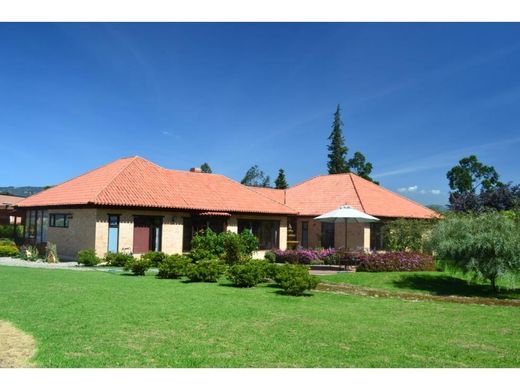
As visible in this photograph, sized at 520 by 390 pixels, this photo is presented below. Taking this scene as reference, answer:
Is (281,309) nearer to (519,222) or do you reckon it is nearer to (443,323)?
(443,323)

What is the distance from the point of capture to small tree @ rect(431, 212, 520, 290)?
1568cm

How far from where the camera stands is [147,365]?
6379 millimetres

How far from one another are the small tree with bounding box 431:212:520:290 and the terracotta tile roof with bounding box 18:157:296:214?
585 inches

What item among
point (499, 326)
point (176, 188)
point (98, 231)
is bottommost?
point (499, 326)

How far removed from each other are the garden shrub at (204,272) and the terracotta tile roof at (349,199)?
16659 mm

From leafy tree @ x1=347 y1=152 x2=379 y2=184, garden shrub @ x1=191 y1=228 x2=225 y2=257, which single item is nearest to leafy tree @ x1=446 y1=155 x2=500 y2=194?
leafy tree @ x1=347 y1=152 x2=379 y2=184

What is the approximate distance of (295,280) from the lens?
46.4 ft

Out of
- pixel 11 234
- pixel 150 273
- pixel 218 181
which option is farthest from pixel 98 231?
pixel 11 234

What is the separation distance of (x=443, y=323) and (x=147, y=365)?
6.87 m

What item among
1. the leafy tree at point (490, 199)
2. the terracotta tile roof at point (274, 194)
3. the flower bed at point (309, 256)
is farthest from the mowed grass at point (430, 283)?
the leafy tree at point (490, 199)

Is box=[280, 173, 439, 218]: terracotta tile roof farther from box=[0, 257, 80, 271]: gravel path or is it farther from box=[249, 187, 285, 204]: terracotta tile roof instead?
box=[0, 257, 80, 271]: gravel path

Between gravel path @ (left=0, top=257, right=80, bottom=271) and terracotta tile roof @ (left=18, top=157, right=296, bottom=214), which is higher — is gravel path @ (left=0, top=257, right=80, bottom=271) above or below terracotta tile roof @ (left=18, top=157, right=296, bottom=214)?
below

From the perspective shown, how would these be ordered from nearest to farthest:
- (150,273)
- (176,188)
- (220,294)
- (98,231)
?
(220,294) → (150,273) → (98,231) → (176,188)

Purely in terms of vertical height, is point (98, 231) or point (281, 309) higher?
point (98, 231)
